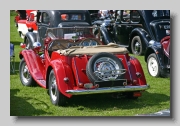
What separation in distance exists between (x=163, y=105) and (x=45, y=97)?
1.84 m

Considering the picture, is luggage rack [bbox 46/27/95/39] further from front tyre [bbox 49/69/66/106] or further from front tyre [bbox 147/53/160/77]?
front tyre [bbox 147/53/160/77]

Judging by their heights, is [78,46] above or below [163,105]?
above

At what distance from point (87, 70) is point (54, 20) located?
3.71 m

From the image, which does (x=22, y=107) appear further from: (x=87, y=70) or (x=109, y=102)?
(x=109, y=102)

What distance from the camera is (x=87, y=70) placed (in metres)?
6.03

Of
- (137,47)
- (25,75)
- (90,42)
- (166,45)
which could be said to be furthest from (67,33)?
(137,47)

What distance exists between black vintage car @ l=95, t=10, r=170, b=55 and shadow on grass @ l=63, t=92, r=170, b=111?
279 centimetres

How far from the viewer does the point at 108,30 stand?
445 inches

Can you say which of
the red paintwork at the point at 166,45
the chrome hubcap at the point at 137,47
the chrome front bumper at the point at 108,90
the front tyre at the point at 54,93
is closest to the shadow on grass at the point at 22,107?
the front tyre at the point at 54,93

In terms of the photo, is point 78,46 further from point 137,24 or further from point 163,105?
point 137,24

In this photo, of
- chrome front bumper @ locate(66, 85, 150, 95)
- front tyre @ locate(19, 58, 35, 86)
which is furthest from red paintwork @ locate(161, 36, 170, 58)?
front tyre @ locate(19, 58, 35, 86)

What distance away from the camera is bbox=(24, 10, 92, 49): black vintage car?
30.8ft

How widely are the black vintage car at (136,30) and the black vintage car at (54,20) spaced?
82 cm

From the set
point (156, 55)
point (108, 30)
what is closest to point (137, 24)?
point (108, 30)
